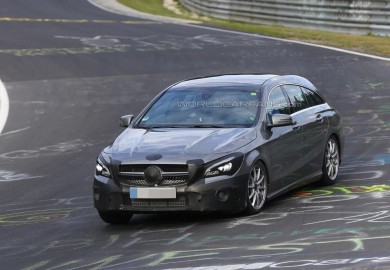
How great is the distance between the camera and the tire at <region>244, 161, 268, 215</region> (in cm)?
1130

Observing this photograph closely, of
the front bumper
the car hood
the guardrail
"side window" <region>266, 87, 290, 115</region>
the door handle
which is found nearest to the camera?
the front bumper

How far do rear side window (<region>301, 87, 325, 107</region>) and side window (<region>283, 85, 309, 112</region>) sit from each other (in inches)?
4.4

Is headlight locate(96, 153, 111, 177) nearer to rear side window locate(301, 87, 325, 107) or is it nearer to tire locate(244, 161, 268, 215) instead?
tire locate(244, 161, 268, 215)

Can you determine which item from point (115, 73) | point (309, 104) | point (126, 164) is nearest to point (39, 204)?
point (126, 164)

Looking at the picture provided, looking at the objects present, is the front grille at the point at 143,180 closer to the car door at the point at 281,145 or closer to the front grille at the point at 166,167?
the front grille at the point at 166,167

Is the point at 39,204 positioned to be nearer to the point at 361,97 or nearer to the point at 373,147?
the point at 373,147

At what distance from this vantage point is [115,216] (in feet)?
37.7

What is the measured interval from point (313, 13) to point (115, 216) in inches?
930

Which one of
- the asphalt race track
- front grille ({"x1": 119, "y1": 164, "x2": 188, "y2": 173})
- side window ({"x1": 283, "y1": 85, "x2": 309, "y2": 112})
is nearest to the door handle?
side window ({"x1": 283, "y1": 85, "x2": 309, "y2": 112})

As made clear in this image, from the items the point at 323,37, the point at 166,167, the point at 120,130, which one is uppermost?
the point at 166,167

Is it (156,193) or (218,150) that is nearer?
(156,193)

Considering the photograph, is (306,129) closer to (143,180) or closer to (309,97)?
(309,97)

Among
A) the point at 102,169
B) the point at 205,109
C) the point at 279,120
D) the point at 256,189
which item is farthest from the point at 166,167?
Answer: the point at 279,120

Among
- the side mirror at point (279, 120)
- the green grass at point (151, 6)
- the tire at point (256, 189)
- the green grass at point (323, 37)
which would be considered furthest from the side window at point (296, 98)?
the green grass at point (151, 6)
